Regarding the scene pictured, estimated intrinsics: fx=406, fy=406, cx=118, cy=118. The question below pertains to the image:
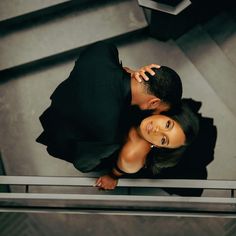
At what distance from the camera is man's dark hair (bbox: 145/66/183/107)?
2.04 meters

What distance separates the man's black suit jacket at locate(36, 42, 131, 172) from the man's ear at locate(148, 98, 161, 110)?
11cm

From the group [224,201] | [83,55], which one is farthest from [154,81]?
[224,201]

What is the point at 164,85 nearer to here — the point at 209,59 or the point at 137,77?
the point at 137,77

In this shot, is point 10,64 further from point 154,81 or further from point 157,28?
point 154,81

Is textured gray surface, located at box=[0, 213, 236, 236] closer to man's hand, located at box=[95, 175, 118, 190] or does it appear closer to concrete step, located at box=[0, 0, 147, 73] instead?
man's hand, located at box=[95, 175, 118, 190]

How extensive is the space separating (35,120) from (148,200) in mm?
1504

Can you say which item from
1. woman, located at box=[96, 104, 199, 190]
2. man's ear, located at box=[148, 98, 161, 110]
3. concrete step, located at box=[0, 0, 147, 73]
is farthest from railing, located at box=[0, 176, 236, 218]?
concrete step, located at box=[0, 0, 147, 73]

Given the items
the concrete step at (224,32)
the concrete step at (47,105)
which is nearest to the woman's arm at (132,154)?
the concrete step at (47,105)

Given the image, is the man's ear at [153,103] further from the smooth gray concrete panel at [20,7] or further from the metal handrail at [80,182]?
the smooth gray concrete panel at [20,7]

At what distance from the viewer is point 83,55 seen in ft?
7.65

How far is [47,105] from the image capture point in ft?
11.0

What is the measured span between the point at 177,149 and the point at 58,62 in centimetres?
163

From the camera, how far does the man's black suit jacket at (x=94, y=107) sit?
2.10m

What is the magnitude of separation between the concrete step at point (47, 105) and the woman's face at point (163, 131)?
1.38m
